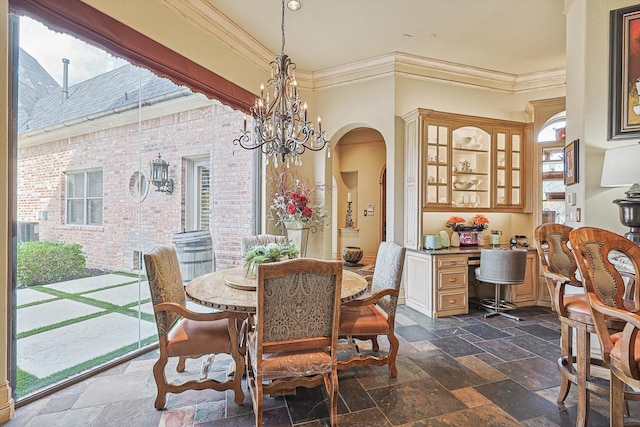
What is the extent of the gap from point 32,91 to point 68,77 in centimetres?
37

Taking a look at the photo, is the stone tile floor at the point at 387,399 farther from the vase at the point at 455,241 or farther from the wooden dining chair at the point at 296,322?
the vase at the point at 455,241

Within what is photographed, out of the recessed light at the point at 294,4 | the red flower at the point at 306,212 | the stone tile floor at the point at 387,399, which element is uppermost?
the recessed light at the point at 294,4

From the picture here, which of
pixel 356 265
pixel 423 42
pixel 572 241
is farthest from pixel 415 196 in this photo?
pixel 356 265

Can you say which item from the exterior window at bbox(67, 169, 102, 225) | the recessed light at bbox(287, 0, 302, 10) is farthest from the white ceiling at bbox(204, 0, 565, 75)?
the exterior window at bbox(67, 169, 102, 225)

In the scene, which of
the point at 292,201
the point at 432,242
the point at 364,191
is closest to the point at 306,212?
the point at 292,201

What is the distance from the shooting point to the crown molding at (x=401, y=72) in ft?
12.4

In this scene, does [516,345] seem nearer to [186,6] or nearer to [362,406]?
[362,406]

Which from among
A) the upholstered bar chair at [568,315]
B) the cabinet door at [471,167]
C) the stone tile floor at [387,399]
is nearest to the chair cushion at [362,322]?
the stone tile floor at [387,399]

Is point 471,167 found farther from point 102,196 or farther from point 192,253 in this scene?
point 102,196

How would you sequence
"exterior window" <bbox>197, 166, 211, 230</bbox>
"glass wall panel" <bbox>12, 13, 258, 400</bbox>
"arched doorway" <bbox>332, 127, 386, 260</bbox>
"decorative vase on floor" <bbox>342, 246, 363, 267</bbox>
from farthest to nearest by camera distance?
"arched doorway" <bbox>332, 127, 386, 260</bbox>
"decorative vase on floor" <bbox>342, 246, 363, 267</bbox>
"exterior window" <bbox>197, 166, 211, 230</bbox>
"glass wall panel" <bbox>12, 13, 258, 400</bbox>

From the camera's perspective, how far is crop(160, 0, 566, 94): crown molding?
3.79 m

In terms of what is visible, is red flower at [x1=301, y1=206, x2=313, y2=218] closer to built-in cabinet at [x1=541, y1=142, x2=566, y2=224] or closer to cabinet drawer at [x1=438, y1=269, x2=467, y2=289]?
cabinet drawer at [x1=438, y1=269, x2=467, y2=289]

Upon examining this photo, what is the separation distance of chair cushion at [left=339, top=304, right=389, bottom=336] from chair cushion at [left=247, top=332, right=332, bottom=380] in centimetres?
47

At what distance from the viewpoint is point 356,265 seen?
664 centimetres
